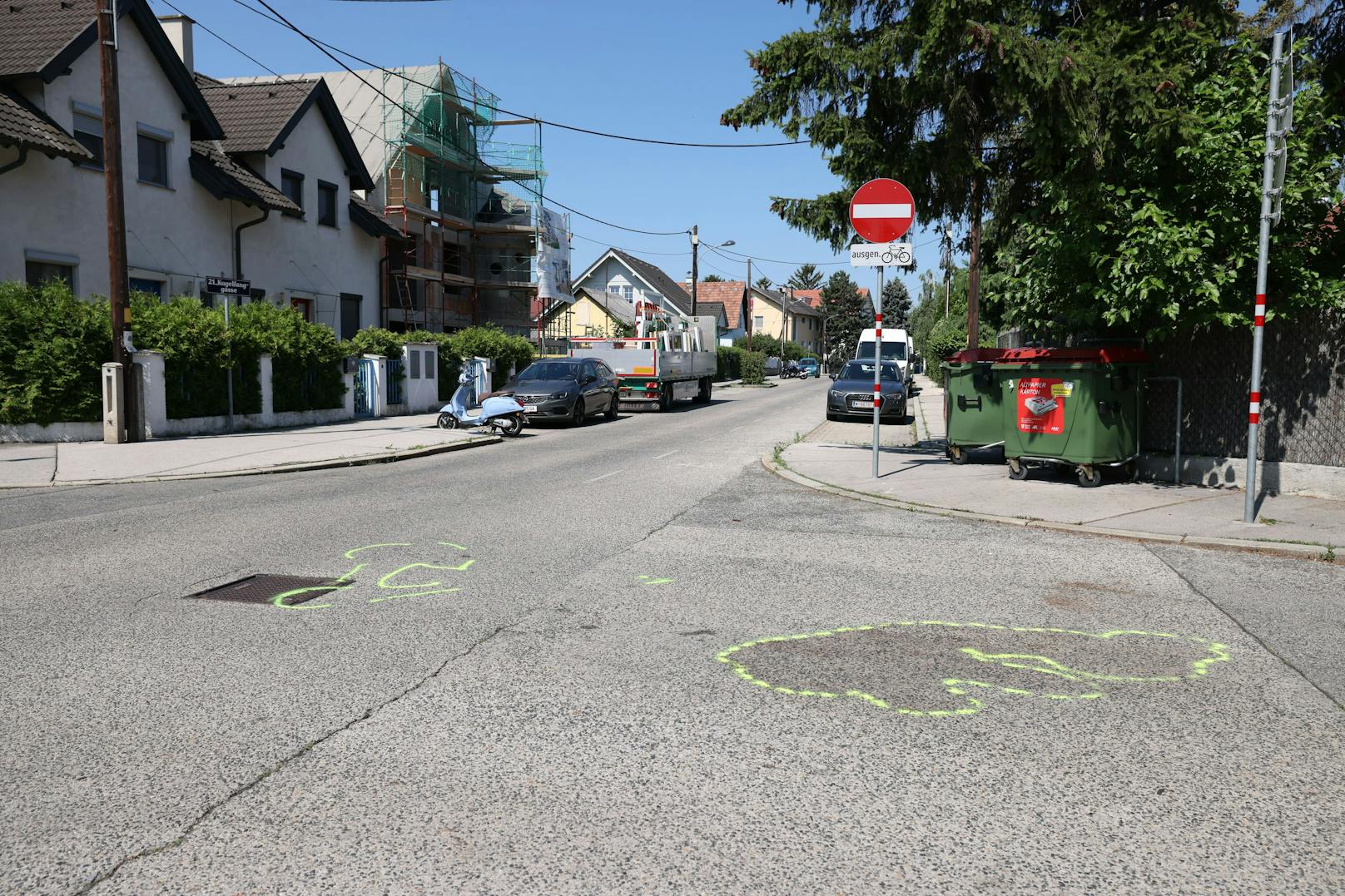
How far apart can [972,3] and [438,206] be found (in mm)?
35457

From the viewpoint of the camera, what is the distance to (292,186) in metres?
29.0

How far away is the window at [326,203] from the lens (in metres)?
30.4

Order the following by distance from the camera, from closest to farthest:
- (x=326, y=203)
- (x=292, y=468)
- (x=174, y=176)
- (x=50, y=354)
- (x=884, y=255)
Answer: (x=884, y=255), (x=292, y=468), (x=50, y=354), (x=174, y=176), (x=326, y=203)

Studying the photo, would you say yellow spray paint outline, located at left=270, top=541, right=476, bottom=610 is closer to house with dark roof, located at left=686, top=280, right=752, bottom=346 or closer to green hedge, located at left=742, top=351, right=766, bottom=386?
green hedge, located at left=742, top=351, right=766, bottom=386

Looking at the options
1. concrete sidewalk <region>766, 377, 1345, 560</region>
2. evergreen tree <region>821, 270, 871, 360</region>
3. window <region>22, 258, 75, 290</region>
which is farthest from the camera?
evergreen tree <region>821, 270, 871, 360</region>

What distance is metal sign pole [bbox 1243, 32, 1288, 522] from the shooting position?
8461 mm

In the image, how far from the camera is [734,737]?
4.15 meters

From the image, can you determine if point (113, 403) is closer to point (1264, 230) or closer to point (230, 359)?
point (230, 359)

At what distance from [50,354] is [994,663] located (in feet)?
53.2

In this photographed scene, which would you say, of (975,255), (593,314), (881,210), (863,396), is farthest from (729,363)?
(881,210)

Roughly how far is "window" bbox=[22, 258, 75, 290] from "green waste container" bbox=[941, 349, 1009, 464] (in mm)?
16885

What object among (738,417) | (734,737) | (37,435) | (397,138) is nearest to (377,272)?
(397,138)

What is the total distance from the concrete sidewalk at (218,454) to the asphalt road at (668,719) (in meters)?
5.32

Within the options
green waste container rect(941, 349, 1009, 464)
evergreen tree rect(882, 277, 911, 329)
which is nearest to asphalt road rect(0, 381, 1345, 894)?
green waste container rect(941, 349, 1009, 464)
